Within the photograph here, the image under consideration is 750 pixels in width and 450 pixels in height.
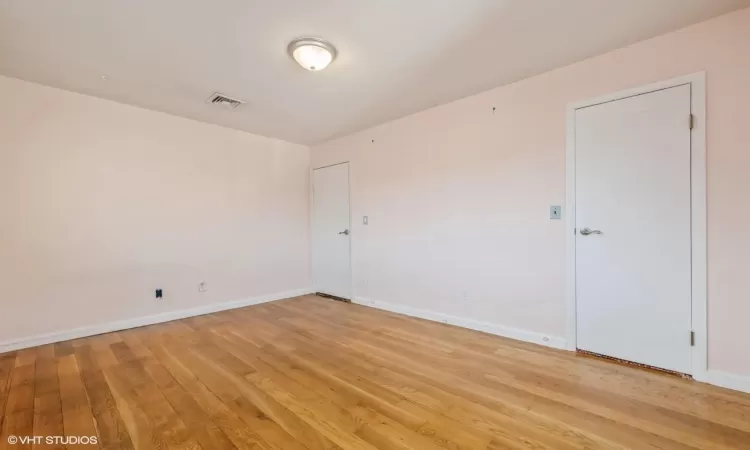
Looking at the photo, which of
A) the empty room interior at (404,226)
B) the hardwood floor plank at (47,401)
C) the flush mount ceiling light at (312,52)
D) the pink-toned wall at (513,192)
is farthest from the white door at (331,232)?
the hardwood floor plank at (47,401)

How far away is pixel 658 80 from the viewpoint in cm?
232

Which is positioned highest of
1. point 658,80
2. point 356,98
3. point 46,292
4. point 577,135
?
point 356,98

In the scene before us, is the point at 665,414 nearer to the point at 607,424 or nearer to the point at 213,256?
the point at 607,424

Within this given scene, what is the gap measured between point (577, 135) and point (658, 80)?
1.95 feet

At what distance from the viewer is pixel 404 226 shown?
13.2 ft

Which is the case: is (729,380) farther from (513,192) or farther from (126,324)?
(126,324)

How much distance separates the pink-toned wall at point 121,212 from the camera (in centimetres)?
296

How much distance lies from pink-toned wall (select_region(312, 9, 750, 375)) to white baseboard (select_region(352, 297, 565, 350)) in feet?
0.19

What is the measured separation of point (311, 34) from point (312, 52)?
142 mm

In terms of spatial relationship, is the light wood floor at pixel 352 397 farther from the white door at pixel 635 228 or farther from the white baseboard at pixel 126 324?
the white door at pixel 635 228

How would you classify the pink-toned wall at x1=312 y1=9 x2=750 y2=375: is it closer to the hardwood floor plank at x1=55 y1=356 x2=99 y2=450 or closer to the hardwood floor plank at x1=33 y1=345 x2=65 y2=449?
the hardwood floor plank at x1=55 y1=356 x2=99 y2=450

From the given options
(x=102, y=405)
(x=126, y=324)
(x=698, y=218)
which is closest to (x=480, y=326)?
(x=698, y=218)

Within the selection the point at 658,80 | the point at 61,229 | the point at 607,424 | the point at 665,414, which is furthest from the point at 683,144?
the point at 61,229

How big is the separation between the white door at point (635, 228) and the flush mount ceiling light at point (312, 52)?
2.12 meters
